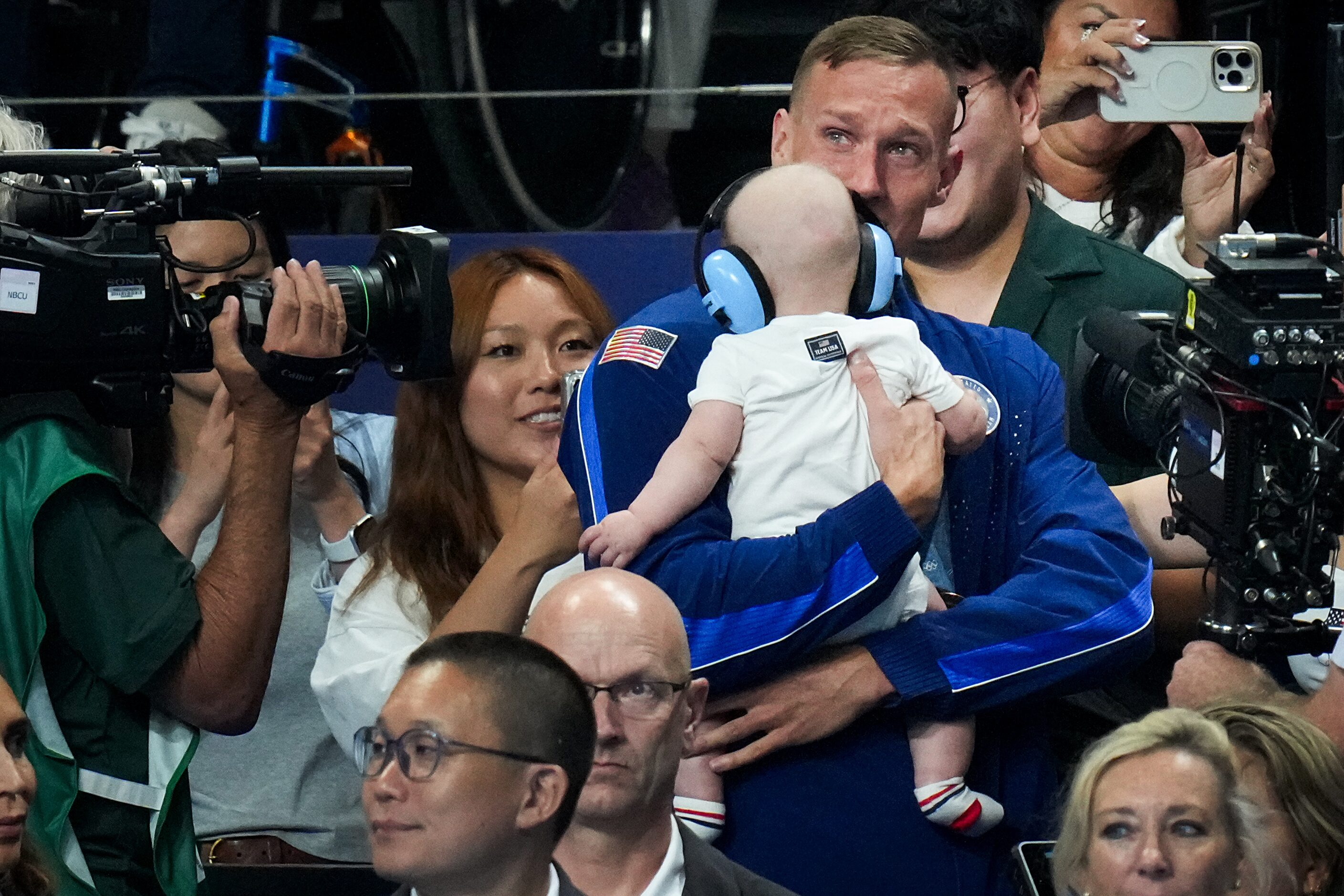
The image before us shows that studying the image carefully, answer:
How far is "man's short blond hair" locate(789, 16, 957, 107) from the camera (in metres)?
2.78

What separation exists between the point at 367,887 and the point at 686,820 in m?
0.82

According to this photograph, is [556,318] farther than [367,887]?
Yes

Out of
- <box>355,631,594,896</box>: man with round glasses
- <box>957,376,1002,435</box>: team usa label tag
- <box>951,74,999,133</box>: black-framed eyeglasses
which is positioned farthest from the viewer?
<box>951,74,999,133</box>: black-framed eyeglasses

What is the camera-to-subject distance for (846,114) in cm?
275

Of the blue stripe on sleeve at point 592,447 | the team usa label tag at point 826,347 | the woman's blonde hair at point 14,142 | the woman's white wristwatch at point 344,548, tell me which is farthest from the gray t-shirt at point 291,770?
the team usa label tag at point 826,347

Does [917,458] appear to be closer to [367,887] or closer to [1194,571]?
[1194,571]

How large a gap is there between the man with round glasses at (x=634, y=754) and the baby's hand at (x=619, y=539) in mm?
74

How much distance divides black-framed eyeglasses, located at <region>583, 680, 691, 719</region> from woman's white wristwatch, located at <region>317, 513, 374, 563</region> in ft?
3.41

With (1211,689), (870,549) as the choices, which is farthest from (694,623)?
(1211,689)

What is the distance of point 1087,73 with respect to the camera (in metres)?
3.43

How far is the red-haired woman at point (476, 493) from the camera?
2951mm

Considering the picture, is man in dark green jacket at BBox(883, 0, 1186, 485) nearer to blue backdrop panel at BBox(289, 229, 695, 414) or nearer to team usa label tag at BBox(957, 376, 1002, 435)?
team usa label tag at BBox(957, 376, 1002, 435)

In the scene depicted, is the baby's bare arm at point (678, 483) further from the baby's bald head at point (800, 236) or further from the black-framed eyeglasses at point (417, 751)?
the black-framed eyeglasses at point (417, 751)

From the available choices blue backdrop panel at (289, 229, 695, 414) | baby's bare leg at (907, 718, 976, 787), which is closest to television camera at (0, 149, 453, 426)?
baby's bare leg at (907, 718, 976, 787)
